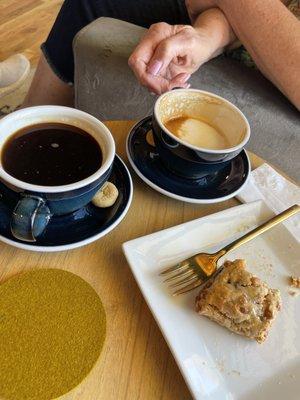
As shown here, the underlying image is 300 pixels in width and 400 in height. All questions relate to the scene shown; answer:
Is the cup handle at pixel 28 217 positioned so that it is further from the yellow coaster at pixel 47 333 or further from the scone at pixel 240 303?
the scone at pixel 240 303

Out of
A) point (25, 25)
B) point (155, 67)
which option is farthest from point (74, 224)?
point (25, 25)

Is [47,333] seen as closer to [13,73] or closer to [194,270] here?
[194,270]

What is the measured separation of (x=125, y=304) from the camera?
1.58 ft

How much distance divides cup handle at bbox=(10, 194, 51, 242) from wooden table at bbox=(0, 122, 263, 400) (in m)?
0.08

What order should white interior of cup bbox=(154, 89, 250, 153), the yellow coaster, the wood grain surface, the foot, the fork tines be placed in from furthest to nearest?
1. the wood grain surface
2. the foot
3. white interior of cup bbox=(154, 89, 250, 153)
4. the fork tines
5. the yellow coaster

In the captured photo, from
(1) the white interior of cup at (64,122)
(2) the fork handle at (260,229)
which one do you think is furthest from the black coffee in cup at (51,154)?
(2) the fork handle at (260,229)

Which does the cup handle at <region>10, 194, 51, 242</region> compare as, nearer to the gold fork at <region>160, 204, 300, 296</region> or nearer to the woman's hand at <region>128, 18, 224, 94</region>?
the gold fork at <region>160, 204, 300, 296</region>

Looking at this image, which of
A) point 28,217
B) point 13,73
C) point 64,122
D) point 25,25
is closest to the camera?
point 28,217

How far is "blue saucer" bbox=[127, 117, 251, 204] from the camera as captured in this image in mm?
590

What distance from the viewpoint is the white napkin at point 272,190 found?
648 mm

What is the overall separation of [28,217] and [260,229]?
33cm

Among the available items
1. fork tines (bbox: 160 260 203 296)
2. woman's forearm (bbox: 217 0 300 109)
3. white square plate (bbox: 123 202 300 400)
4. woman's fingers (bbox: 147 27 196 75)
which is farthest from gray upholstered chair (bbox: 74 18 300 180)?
fork tines (bbox: 160 260 203 296)

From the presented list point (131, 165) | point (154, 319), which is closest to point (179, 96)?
point (131, 165)

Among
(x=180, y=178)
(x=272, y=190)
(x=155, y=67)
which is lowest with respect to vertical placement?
(x=272, y=190)
